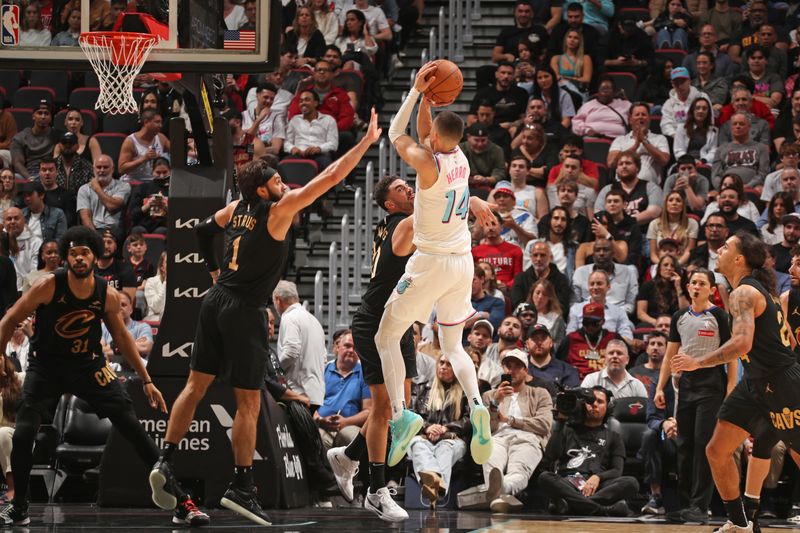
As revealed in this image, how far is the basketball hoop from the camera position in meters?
8.91

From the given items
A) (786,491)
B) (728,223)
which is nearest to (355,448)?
(786,491)

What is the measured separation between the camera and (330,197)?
1534cm

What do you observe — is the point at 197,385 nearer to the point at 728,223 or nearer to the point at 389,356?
the point at 389,356

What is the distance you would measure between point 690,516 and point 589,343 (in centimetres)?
261

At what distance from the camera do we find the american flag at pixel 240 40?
9023 mm

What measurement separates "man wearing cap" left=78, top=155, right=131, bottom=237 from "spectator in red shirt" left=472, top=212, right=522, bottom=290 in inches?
184

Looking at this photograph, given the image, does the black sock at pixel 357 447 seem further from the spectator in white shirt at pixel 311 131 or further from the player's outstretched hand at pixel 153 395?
the spectator in white shirt at pixel 311 131

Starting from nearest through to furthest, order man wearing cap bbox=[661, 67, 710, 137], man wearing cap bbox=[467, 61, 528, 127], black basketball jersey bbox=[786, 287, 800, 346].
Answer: black basketball jersey bbox=[786, 287, 800, 346] → man wearing cap bbox=[661, 67, 710, 137] → man wearing cap bbox=[467, 61, 528, 127]

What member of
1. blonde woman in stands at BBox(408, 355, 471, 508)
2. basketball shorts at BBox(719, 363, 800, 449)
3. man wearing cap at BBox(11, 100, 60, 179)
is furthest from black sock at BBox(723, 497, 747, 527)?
man wearing cap at BBox(11, 100, 60, 179)

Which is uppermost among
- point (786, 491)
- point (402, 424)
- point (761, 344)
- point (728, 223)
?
point (728, 223)

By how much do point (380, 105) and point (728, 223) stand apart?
5750 mm

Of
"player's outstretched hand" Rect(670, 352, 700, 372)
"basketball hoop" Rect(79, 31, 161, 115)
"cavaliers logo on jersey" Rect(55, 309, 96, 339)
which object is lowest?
"player's outstretched hand" Rect(670, 352, 700, 372)

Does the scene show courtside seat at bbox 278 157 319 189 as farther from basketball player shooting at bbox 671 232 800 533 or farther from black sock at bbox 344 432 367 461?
basketball player shooting at bbox 671 232 800 533

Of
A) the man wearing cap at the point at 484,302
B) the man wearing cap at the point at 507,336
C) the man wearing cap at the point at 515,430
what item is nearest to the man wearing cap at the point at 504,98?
the man wearing cap at the point at 484,302
